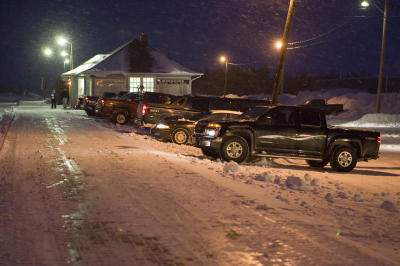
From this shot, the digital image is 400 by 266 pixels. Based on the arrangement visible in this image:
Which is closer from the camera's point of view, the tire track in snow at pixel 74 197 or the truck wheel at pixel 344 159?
the tire track in snow at pixel 74 197

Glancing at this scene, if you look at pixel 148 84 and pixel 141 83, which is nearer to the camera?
pixel 141 83

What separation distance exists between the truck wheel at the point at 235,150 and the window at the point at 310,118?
1787mm

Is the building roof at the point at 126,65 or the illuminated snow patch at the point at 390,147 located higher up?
the building roof at the point at 126,65

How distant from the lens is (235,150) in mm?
15266

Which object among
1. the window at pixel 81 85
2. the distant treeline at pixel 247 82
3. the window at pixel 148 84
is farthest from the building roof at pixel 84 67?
the distant treeline at pixel 247 82

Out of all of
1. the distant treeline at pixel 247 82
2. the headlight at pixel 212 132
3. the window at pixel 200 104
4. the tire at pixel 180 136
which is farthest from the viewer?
the distant treeline at pixel 247 82

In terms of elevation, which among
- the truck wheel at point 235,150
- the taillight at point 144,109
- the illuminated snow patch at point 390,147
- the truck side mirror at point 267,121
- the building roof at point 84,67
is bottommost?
the illuminated snow patch at point 390,147

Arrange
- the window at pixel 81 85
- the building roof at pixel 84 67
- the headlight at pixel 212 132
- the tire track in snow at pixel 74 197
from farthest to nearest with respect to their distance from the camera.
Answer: the window at pixel 81 85 < the building roof at pixel 84 67 < the headlight at pixel 212 132 < the tire track in snow at pixel 74 197

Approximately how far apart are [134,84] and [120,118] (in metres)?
17.4

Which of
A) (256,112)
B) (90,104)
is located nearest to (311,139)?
(256,112)

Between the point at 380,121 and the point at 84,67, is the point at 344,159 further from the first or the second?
the point at 84,67

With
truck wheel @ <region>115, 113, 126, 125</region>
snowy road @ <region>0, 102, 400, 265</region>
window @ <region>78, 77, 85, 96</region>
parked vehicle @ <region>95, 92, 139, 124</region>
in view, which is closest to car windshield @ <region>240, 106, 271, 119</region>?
snowy road @ <region>0, 102, 400, 265</region>

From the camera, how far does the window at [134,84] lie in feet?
157

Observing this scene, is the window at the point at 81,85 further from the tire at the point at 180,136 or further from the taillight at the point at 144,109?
the tire at the point at 180,136
